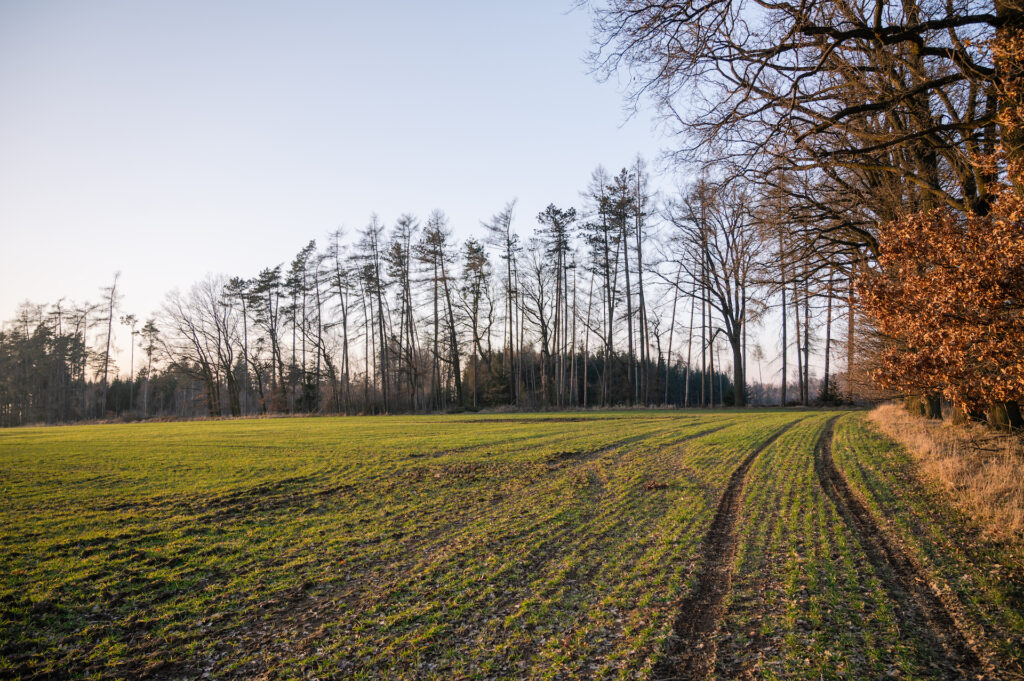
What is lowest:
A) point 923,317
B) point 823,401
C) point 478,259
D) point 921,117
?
point 823,401

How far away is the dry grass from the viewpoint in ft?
21.8

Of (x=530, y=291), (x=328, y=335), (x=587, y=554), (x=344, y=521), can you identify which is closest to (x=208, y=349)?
(x=328, y=335)

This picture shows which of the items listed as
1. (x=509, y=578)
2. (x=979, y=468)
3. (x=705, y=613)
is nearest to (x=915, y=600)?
(x=705, y=613)

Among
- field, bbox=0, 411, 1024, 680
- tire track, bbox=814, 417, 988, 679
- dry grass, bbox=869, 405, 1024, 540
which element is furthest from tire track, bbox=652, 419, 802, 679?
dry grass, bbox=869, 405, 1024, 540

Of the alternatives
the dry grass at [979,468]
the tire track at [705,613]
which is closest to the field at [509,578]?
the tire track at [705,613]

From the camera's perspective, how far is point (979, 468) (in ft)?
29.1

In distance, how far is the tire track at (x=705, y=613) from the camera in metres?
3.73

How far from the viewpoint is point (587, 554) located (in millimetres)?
6293

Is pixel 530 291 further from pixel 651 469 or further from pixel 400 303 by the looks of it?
pixel 651 469

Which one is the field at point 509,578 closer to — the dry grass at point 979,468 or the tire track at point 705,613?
the tire track at point 705,613

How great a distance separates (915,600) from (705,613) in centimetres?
196

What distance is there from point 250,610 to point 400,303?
44.8 metres

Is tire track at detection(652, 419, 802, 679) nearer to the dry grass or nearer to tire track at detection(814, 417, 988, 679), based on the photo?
tire track at detection(814, 417, 988, 679)

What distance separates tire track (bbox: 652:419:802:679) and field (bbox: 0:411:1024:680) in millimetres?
25
